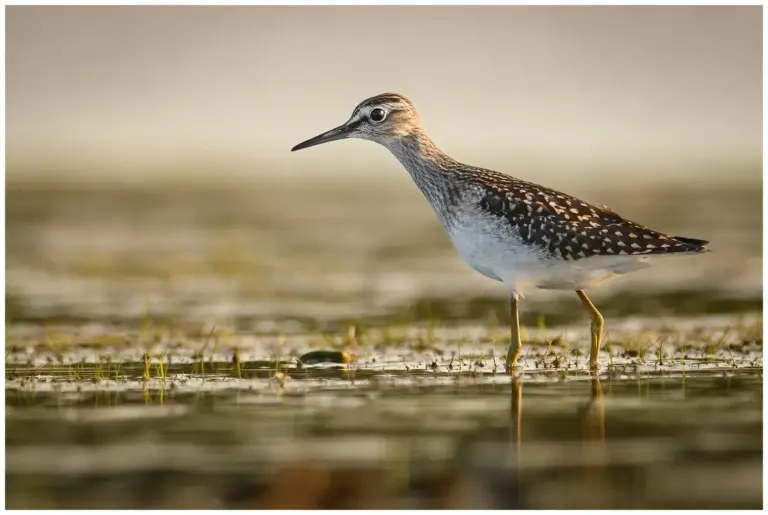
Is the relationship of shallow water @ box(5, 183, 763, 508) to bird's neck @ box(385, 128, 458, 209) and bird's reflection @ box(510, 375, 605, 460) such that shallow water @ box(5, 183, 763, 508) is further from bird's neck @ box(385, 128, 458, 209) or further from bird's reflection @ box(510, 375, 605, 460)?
bird's neck @ box(385, 128, 458, 209)

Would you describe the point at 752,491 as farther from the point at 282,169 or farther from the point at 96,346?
the point at 282,169

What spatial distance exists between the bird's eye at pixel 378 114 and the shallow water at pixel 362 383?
82.5 inches

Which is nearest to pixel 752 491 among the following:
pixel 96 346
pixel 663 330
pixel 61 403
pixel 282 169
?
pixel 61 403

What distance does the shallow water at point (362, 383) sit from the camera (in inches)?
281

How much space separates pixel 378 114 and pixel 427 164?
75cm

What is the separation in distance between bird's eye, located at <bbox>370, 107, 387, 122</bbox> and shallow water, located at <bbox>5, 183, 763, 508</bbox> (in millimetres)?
2094

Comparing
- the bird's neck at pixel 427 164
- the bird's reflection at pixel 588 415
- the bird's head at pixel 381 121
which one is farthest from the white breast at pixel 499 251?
the bird's head at pixel 381 121

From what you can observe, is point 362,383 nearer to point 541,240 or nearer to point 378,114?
point 541,240

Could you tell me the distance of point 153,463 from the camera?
7539 millimetres

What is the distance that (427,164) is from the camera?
39.5 feet

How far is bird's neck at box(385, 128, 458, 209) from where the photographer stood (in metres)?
11.8

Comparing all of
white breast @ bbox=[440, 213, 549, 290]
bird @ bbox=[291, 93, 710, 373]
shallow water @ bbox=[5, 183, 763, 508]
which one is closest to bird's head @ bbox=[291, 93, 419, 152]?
bird @ bbox=[291, 93, 710, 373]

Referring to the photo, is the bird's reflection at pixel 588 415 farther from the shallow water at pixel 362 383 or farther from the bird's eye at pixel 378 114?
the bird's eye at pixel 378 114

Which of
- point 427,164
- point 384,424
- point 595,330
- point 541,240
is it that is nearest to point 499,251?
point 541,240
